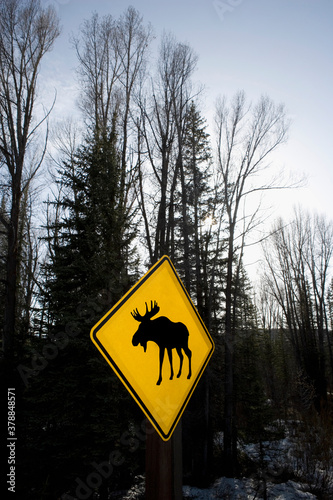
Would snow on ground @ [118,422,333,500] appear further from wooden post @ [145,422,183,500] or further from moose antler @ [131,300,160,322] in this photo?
moose antler @ [131,300,160,322]

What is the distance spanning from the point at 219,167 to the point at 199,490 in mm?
12235

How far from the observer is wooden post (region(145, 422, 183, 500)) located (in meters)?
1.41

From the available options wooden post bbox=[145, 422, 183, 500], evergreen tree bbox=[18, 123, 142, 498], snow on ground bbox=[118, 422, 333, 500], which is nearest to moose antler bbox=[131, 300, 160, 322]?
wooden post bbox=[145, 422, 183, 500]

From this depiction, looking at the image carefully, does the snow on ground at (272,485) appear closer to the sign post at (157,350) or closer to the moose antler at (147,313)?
the sign post at (157,350)

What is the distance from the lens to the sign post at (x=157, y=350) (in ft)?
4.43

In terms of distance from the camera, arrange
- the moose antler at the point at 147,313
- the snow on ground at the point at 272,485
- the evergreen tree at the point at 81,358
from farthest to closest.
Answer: the snow on ground at the point at 272,485, the evergreen tree at the point at 81,358, the moose antler at the point at 147,313

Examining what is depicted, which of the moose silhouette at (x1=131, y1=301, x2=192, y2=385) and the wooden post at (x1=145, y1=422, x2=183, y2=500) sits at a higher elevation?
the moose silhouette at (x1=131, y1=301, x2=192, y2=385)

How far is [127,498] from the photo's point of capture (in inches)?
313

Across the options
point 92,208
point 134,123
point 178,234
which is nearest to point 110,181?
point 92,208

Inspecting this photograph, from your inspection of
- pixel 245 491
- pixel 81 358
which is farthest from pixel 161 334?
pixel 245 491

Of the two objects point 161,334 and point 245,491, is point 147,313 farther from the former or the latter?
point 245,491

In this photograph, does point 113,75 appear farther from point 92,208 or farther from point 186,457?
point 186,457

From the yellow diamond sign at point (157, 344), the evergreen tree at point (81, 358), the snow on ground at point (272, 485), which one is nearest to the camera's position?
the yellow diamond sign at point (157, 344)

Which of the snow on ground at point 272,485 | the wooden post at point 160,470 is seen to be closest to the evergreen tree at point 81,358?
the snow on ground at point 272,485
